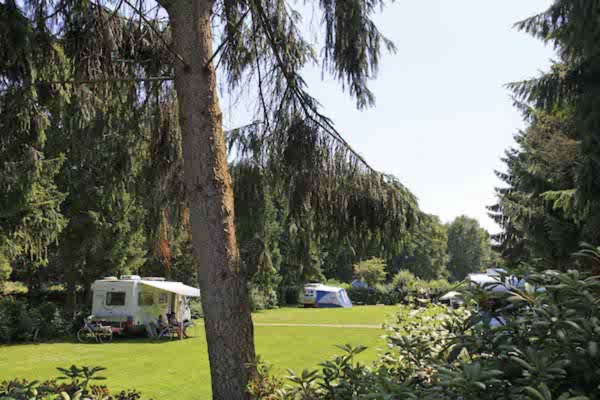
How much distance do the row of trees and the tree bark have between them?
2468 millimetres

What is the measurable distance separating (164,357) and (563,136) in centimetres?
1041

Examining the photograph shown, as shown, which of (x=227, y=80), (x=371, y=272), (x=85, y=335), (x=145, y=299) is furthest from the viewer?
(x=371, y=272)

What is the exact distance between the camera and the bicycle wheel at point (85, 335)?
47.7 ft

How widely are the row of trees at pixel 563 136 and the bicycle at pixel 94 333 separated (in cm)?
1203

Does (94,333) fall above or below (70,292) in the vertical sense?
below

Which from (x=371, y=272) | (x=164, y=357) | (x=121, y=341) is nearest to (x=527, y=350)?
(x=164, y=357)

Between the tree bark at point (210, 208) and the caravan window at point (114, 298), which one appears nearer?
the tree bark at point (210, 208)

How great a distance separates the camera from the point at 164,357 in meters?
11.2

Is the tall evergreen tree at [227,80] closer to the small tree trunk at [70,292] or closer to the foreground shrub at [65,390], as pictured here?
the foreground shrub at [65,390]

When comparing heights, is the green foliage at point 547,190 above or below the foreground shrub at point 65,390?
above

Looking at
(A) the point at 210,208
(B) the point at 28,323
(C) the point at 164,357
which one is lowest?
(C) the point at 164,357

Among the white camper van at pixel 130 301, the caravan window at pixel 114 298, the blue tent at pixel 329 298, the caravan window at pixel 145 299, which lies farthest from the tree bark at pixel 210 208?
the blue tent at pixel 329 298

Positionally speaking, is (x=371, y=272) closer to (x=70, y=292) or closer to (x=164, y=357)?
(x=70, y=292)

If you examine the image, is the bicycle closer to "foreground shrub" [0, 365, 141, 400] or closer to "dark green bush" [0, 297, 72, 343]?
"dark green bush" [0, 297, 72, 343]
